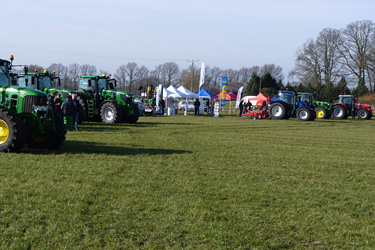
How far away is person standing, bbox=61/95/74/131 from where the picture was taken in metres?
14.1

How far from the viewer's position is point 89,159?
846 centimetres

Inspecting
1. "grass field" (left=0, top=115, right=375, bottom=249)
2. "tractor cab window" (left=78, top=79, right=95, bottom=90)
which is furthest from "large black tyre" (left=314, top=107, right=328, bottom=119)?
"grass field" (left=0, top=115, right=375, bottom=249)

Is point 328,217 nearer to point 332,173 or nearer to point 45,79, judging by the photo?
point 332,173

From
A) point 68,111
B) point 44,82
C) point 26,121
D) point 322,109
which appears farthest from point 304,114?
point 26,121

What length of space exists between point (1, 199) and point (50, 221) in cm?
112

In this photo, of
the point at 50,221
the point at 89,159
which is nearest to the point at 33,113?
the point at 89,159

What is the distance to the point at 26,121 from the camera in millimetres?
9414

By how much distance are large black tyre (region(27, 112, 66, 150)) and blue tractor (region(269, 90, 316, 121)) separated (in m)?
21.1

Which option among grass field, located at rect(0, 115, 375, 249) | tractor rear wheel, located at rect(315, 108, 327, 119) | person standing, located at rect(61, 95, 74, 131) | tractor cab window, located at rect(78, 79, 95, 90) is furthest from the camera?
tractor rear wheel, located at rect(315, 108, 327, 119)

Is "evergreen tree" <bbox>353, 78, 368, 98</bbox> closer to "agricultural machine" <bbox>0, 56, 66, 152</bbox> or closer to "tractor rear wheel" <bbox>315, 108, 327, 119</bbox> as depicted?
"tractor rear wheel" <bbox>315, 108, 327, 119</bbox>

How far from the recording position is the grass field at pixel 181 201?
4.06 metres

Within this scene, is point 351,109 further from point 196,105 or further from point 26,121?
point 26,121

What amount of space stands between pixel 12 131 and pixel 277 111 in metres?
22.9

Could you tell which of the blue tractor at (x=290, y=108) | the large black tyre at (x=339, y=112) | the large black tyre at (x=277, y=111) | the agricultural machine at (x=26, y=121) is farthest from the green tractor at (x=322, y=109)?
the agricultural machine at (x=26, y=121)
